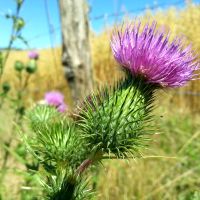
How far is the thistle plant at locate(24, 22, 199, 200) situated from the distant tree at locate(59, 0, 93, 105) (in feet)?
11.2

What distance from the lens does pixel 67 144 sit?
1914 mm

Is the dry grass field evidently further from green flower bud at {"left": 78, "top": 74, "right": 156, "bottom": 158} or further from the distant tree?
the distant tree

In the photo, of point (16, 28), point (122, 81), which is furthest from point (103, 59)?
point (122, 81)

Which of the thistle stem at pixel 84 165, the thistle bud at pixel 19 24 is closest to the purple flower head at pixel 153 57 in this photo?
the thistle stem at pixel 84 165

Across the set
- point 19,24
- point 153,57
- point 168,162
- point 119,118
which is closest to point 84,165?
point 119,118

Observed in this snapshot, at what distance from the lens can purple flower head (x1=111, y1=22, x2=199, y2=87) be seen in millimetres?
1841

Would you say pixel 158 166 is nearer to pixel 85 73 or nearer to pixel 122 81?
pixel 85 73

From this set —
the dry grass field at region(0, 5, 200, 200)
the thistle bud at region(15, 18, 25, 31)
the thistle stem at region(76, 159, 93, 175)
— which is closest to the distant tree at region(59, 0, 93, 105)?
the dry grass field at region(0, 5, 200, 200)

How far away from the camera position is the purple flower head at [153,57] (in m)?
1.84

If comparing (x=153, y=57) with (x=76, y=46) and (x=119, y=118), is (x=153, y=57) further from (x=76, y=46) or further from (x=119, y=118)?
(x=76, y=46)

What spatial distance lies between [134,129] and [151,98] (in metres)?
0.21

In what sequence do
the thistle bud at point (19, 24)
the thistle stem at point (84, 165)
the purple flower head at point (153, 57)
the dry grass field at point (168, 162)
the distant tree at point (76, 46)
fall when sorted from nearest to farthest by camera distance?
1. the thistle stem at point (84, 165)
2. the purple flower head at point (153, 57)
3. the thistle bud at point (19, 24)
4. the dry grass field at point (168, 162)
5. the distant tree at point (76, 46)

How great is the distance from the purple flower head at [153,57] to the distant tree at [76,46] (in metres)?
3.46

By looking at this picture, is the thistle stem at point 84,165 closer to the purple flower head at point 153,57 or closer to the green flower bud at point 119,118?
the green flower bud at point 119,118
